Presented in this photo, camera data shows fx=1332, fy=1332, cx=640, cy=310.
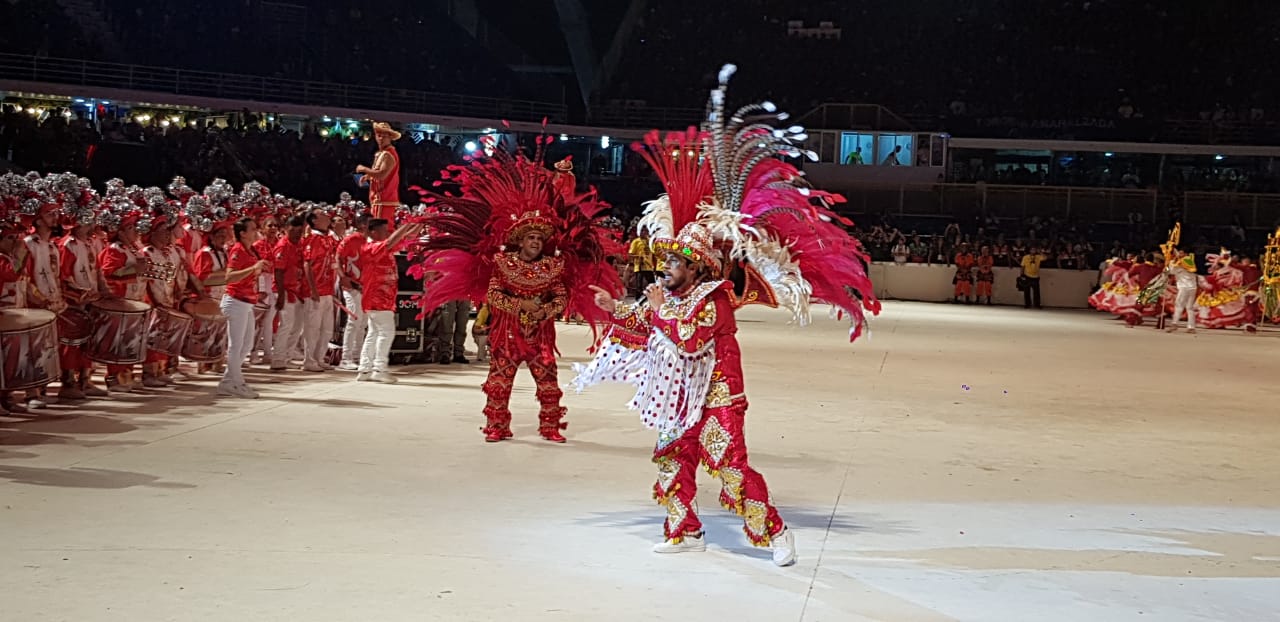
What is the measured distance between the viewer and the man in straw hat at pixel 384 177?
48.0 ft

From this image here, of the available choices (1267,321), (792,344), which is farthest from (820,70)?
(792,344)

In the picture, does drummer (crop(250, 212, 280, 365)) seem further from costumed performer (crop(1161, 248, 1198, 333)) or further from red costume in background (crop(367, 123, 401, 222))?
costumed performer (crop(1161, 248, 1198, 333))

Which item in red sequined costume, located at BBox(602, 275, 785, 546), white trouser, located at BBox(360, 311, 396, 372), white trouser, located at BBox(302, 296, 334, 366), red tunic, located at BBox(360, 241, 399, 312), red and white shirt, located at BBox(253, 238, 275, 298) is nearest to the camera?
red sequined costume, located at BBox(602, 275, 785, 546)

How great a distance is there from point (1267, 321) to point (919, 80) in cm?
1970

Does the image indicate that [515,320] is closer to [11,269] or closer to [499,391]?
[499,391]

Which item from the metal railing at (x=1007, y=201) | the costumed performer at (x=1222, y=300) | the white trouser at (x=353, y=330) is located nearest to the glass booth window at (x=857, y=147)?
the metal railing at (x=1007, y=201)

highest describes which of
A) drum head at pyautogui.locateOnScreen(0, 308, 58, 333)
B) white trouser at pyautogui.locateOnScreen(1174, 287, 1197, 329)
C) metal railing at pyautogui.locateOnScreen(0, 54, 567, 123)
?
metal railing at pyautogui.locateOnScreen(0, 54, 567, 123)

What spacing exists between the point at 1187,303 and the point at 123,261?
1965cm

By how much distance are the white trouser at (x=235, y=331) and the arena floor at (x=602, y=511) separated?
379 millimetres

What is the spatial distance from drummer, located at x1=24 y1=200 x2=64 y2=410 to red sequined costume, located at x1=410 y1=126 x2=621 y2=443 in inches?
113

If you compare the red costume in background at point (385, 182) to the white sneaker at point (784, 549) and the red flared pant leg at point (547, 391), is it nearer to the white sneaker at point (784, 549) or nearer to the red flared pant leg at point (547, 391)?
the red flared pant leg at point (547, 391)

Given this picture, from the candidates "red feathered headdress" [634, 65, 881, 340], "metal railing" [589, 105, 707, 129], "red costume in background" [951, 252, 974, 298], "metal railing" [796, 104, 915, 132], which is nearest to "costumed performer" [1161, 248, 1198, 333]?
"red costume in background" [951, 252, 974, 298]

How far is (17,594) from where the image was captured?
16.9ft

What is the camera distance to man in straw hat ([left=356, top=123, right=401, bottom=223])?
48.0 feet
